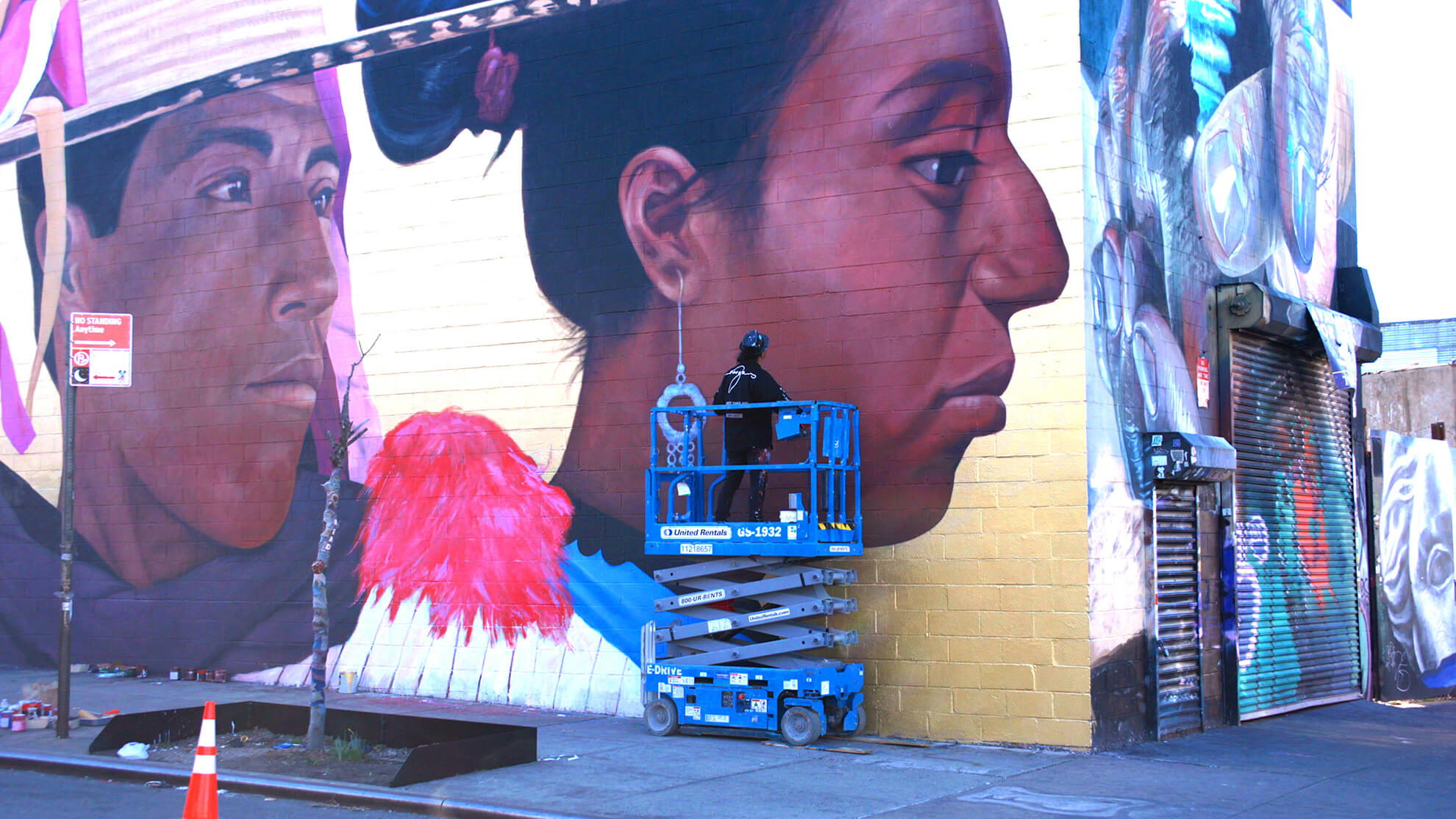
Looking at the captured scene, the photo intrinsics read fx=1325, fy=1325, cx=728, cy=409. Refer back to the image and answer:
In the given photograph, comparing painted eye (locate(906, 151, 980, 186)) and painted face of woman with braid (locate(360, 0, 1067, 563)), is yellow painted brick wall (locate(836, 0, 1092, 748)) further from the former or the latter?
painted eye (locate(906, 151, 980, 186))

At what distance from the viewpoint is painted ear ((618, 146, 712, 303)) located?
1200cm

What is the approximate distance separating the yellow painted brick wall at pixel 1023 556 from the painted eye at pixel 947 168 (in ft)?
1.45

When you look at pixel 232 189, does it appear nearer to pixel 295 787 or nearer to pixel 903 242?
pixel 903 242

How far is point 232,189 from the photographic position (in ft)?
48.5

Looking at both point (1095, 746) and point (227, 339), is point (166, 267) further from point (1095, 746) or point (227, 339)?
point (1095, 746)

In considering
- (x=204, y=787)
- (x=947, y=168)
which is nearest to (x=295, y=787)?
(x=204, y=787)

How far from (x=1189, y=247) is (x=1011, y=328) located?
263cm

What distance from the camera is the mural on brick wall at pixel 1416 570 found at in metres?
14.7

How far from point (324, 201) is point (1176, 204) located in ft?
28.4

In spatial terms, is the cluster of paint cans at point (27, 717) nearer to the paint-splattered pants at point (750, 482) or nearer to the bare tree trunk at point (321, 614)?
the bare tree trunk at point (321, 614)

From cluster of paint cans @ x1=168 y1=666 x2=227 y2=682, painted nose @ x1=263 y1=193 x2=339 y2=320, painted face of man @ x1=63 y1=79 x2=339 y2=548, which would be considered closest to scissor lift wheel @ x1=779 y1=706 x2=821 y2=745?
painted face of man @ x1=63 y1=79 x2=339 y2=548

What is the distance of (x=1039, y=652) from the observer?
10.2 metres

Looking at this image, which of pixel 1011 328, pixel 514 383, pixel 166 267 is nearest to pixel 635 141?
pixel 514 383

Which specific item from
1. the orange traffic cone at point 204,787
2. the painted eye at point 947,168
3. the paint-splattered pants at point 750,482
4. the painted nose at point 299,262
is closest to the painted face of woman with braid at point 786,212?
the painted eye at point 947,168
